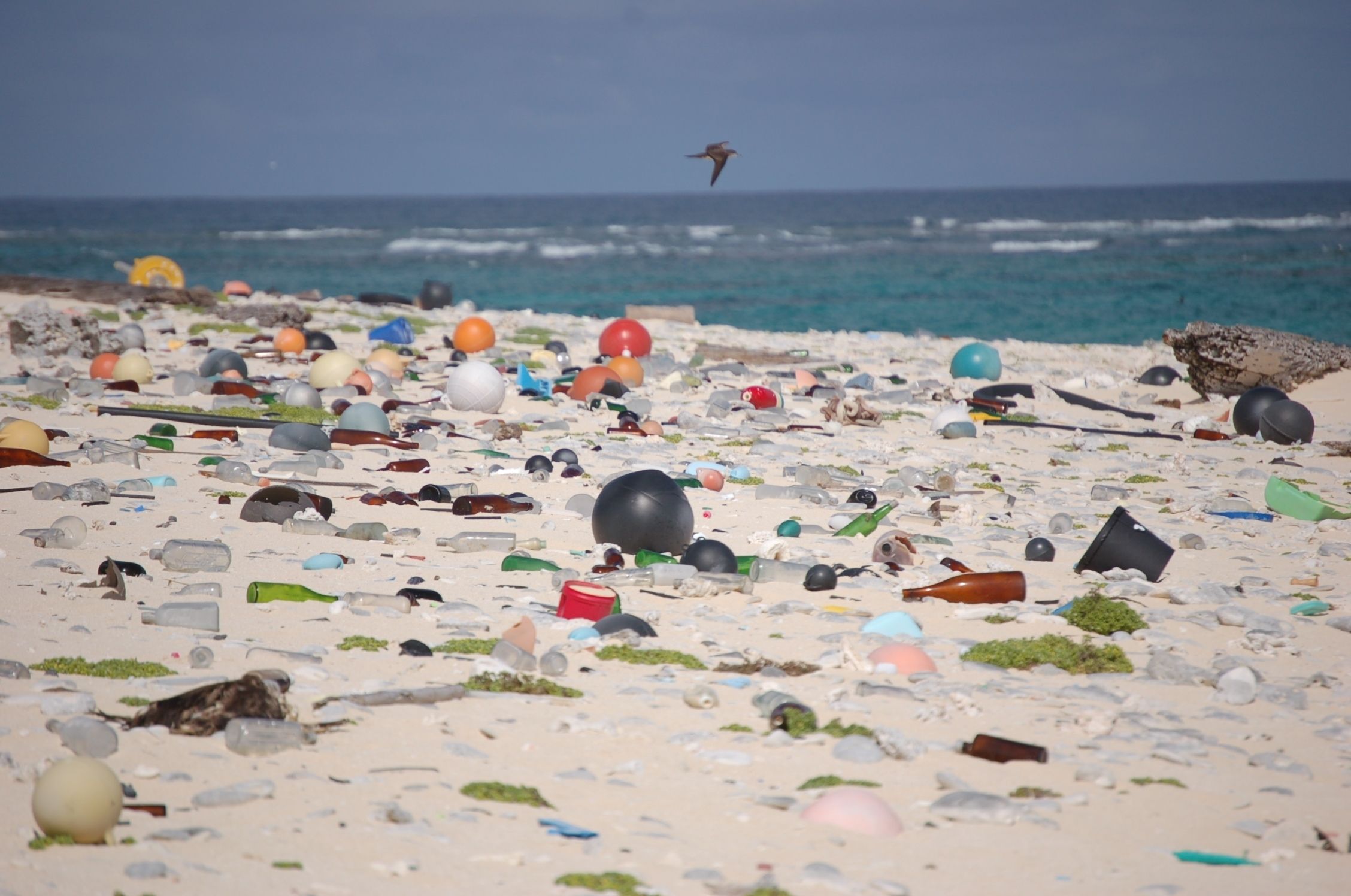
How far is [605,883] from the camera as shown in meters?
2.47

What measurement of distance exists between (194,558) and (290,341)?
26.1ft

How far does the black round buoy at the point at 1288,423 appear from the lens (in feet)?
30.5

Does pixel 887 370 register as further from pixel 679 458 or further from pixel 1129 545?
pixel 1129 545

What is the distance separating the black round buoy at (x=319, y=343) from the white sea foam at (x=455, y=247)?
32712 millimetres

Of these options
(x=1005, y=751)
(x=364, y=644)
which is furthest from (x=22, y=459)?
(x=1005, y=751)

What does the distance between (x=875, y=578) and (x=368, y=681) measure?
7.76 ft

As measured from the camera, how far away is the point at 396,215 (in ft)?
281

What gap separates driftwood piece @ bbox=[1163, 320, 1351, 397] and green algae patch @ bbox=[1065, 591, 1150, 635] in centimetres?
804

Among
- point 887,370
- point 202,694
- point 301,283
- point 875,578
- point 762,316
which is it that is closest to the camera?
point 202,694

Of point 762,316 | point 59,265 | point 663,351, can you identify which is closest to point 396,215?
point 59,265

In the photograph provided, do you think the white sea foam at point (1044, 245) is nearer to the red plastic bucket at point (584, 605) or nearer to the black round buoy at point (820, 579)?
the black round buoy at point (820, 579)

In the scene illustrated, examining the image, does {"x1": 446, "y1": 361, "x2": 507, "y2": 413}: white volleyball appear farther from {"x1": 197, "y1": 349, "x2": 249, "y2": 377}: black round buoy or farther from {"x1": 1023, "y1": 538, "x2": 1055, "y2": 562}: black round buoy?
{"x1": 1023, "y1": 538, "x2": 1055, "y2": 562}: black round buoy

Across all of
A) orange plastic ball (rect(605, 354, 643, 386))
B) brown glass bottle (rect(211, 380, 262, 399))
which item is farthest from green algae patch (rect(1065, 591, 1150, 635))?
brown glass bottle (rect(211, 380, 262, 399))

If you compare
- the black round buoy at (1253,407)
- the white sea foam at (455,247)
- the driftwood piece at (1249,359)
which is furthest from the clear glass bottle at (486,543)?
the white sea foam at (455,247)
